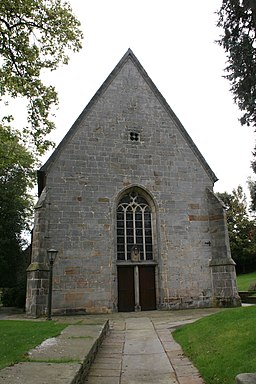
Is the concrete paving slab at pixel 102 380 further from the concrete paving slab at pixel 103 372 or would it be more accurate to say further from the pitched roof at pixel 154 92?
the pitched roof at pixel 154 92

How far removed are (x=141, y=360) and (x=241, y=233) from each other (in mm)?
38394

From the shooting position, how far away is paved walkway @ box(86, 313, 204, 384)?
18.1 ft

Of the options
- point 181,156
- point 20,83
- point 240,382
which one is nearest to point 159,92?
point 181,156

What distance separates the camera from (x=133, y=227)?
17.0m

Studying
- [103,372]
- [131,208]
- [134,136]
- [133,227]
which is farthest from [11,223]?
[103,372]

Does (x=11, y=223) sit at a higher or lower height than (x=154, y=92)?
lower

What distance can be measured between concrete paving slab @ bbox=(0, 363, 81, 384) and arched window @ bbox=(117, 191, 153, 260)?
38.7 ft

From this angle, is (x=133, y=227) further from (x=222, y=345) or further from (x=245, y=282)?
(x=245, y=282)

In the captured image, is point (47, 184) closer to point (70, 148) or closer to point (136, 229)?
point (70, 148)

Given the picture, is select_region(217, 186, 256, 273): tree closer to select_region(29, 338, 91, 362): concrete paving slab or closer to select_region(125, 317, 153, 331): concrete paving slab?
select_region(125, 317, 153, 331): concrete paving slab

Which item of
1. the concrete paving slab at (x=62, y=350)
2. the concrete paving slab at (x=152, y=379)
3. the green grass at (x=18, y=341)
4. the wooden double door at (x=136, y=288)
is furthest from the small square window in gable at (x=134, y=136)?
the concrete paving slab at (x=152, y=379)

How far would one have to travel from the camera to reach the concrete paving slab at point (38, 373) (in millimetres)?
3961

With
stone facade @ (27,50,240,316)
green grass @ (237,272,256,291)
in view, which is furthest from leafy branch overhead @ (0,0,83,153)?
green grass @ (237,272,256,291)

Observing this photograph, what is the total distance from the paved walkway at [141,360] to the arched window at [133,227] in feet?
20.5
